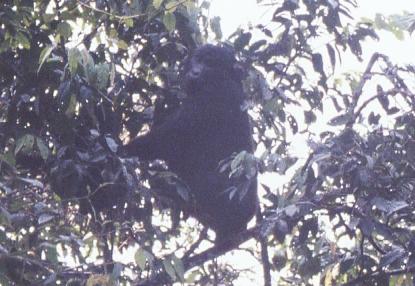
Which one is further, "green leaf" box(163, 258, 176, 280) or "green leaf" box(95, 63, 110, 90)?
"green leaf" box(163, 258, 176, 280)

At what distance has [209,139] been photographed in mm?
5711

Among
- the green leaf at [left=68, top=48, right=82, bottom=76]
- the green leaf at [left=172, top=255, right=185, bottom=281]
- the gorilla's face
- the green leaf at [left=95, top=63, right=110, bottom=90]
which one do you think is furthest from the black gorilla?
the green leaf at [left=68, top=48, right=82, bottom=76]

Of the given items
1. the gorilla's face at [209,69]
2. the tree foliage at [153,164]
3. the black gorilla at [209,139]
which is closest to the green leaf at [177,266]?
the tree foliage at [153,164]

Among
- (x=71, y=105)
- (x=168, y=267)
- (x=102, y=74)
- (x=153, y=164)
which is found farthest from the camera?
(x=153, y=164)

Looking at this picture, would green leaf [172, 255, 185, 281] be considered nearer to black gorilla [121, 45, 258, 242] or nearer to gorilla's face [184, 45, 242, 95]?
black gorilla [121, 45, 258, 242]

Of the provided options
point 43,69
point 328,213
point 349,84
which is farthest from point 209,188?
point 43,69

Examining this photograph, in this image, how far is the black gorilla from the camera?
17.1 feet

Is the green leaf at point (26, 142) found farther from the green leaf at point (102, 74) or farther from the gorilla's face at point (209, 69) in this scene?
the gorilla's face at point (209, 69)

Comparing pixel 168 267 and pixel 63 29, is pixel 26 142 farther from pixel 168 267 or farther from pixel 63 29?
pixel 168 267

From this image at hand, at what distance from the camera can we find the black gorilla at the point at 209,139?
17.1 ft

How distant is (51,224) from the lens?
359 centimetres

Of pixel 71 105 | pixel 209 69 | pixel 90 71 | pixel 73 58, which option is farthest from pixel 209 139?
pixel 73 58

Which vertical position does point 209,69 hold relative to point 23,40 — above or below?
above

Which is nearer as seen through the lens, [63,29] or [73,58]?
[73,58]
